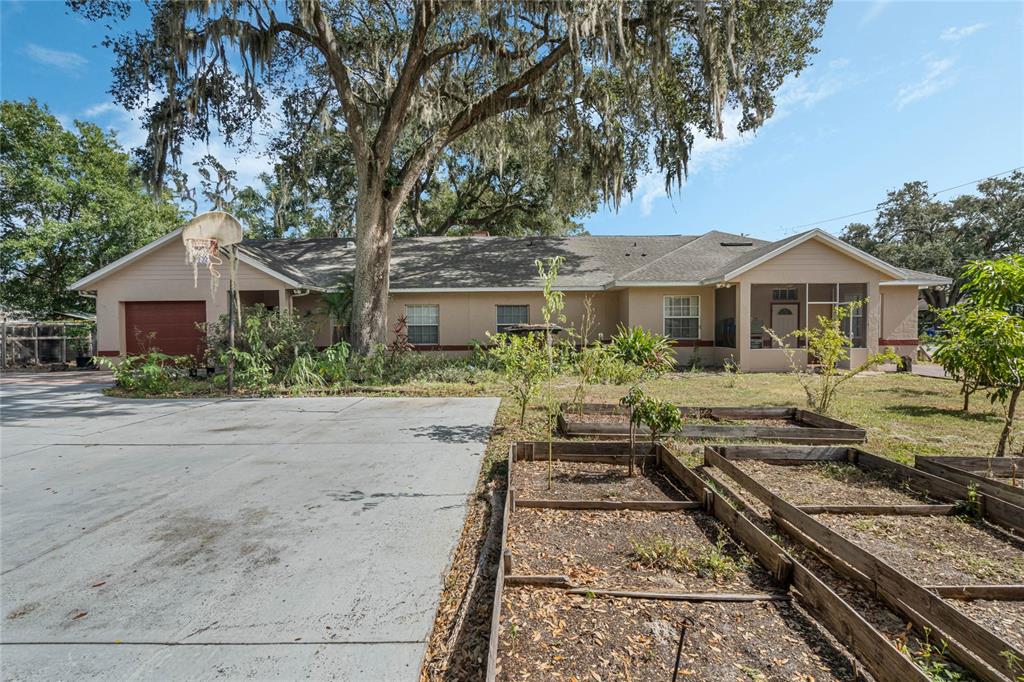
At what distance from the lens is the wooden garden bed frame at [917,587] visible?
6.91 ft

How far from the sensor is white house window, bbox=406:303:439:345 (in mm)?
15727

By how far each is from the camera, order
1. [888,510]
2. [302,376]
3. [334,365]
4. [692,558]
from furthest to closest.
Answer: [334,365]
[302,376]
[888,510]
[692,558]

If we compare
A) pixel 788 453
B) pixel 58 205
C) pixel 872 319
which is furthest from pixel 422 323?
pixel 58 205

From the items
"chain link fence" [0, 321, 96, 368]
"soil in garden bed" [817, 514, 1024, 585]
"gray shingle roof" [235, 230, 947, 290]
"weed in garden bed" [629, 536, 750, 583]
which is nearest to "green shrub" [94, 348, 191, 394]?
"gray shingle roof" [235, 230, 947, 290]

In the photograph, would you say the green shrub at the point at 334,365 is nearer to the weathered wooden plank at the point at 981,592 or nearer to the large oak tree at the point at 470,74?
the large oak tree at the point at 470,74

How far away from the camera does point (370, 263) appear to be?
491 inches

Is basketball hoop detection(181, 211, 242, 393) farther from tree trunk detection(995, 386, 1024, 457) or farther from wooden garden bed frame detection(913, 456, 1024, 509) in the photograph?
tree trunk detection(995, 386, 1024, 457)

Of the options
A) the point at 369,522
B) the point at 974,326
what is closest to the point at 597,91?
the point at 974,326

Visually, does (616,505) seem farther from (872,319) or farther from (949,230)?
Result: (949,230)

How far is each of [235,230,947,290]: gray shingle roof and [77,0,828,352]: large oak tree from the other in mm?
3027

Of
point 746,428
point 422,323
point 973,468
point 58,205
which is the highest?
point 58,205

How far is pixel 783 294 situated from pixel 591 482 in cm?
1574

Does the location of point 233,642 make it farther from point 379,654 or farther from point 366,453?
point 366,453

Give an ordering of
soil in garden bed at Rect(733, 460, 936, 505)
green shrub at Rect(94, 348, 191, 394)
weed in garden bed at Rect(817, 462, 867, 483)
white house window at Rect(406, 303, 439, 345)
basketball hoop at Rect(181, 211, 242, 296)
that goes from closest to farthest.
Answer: soil in garden bed at Rect(733, 460, 936, 505)
weed in garden bed at Rect(817, 462, 867, 483)
basketball hoop at Rect(181, 211, 242, 296)
green shrub at Rect(94, 348, 191, 394)
white house window at Rect(406, 303, 439, 345)
